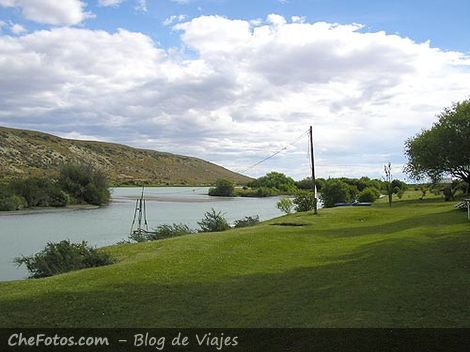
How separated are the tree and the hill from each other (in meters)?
66.2

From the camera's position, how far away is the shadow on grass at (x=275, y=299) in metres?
8.10

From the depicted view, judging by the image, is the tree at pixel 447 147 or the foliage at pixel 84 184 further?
the foliage at pixel 84 184

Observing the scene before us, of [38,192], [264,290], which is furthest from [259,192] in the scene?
[264,290]

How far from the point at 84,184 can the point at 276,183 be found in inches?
2186

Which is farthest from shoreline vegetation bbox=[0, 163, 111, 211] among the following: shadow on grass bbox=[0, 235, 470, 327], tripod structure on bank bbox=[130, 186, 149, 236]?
shadow on grass bbox=[0, 235, 470, 327]

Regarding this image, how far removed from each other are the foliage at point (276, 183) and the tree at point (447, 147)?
214 ft

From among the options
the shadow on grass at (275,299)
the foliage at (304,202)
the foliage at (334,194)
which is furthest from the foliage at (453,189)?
the shadow on grass at (275,299)

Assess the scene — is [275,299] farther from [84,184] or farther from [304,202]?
[84,184]

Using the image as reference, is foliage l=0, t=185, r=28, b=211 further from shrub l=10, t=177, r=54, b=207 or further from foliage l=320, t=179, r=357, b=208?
foliage l=320, t=179, r=357, b=208

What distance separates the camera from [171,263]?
1492cm

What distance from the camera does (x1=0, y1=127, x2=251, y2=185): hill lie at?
380 ft

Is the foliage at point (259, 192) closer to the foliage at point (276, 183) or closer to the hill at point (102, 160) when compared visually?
the foliage at point (276, 183)
